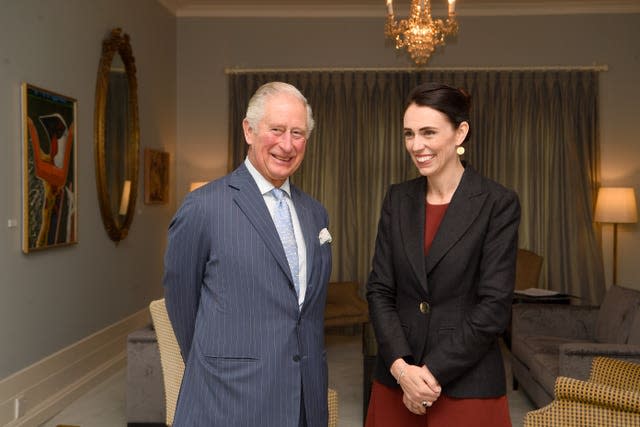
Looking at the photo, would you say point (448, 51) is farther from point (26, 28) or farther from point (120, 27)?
point (26, 28)

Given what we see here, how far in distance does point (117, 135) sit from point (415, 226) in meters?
→ 4.45

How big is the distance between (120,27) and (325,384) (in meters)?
4.91

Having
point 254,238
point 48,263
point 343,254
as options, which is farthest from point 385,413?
point 343,254

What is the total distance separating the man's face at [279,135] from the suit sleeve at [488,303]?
63 centimetres

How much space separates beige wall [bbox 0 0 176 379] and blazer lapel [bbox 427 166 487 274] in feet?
10.0

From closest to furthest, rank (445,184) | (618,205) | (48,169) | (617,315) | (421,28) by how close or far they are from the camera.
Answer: (445,184)
(48,169)
(617,315)
(421,28)
(618,205)

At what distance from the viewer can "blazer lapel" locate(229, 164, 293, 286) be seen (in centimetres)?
190

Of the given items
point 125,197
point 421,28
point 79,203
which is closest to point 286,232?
point 421,28

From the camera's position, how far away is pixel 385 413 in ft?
6.84

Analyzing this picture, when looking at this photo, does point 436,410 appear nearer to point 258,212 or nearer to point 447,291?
point 447,291

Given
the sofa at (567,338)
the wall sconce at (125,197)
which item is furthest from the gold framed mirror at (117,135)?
the sofa at (567,338)

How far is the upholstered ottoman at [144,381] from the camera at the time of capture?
4.07 meters

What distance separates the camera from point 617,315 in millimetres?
4773

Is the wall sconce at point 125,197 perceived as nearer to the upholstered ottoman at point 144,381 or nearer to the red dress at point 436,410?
the upholstered ottoman at point 144,381
